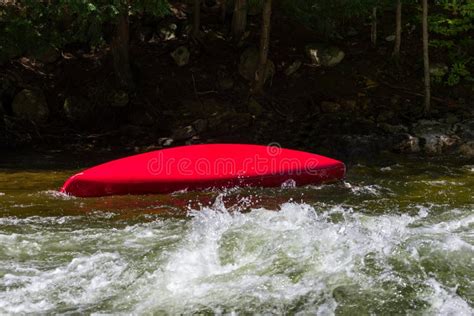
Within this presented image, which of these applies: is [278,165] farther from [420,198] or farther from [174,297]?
[174,297]

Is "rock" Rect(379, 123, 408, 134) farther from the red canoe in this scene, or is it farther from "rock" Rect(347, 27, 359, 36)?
"rock" Rect(347, 27, 359, 36)

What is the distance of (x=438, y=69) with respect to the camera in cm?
936

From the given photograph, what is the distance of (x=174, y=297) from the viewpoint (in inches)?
118

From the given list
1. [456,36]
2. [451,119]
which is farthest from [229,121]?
[456,36]

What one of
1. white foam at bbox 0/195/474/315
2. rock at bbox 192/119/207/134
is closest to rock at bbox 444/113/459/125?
rock at bbox 192/119/207/134

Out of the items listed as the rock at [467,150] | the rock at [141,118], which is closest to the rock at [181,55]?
the rock at [141,118]

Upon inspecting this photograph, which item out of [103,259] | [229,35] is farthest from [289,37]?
[103,259]

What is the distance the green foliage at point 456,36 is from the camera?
30.7 ft

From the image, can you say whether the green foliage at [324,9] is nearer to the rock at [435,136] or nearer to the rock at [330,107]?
the rock at [330,107]

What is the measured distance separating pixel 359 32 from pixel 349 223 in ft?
23.2

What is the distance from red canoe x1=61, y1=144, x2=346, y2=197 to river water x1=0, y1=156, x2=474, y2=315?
0.18 metres

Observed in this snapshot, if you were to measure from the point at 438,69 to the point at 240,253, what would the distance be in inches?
280

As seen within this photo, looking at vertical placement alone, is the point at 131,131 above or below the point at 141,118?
below

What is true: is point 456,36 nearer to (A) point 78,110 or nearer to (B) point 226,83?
(B) point 226,83
